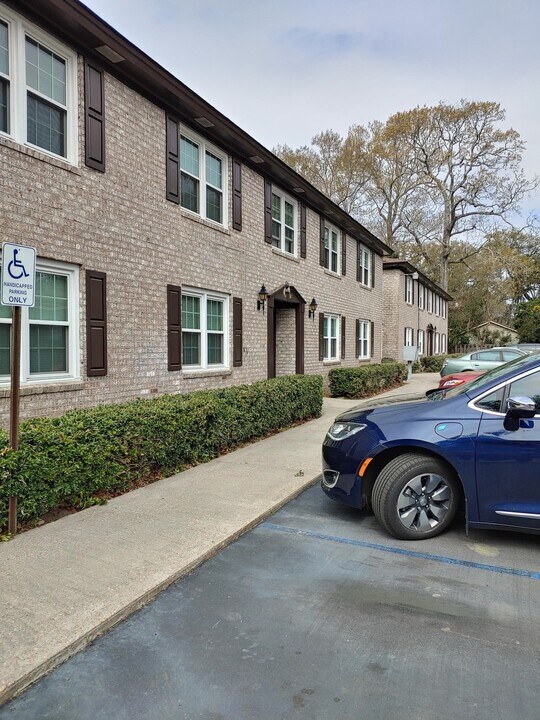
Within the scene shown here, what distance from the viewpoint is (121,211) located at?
7875 millimetres

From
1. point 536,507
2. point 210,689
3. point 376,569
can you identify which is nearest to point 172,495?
point 376,569

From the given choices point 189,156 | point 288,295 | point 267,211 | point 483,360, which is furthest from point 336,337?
point 189,156

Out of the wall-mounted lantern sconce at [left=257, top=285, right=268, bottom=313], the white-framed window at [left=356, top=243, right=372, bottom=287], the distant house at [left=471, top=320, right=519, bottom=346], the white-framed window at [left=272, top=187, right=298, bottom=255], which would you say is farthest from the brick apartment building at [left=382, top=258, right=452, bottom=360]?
the distant house at [left=471, top=320, right=519, bottom=346]

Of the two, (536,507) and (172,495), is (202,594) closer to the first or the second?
(172,495)

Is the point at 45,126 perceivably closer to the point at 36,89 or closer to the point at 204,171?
the point at 36,89

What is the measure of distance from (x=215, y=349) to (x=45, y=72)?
18.2ft

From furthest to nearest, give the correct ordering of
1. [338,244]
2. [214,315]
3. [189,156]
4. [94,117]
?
[338,244], [214,315], [189,156], [94,117]

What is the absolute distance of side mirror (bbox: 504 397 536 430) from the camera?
3.83 metres

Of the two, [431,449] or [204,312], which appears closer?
[431,449]

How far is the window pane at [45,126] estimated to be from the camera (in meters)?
6.55

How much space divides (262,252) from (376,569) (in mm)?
9329

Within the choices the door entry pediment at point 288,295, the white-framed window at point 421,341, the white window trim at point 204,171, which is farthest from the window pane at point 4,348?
the white-framed window at point 421,341

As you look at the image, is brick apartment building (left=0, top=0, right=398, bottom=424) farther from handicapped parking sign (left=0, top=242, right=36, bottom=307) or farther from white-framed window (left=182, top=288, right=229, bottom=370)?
handicapped parking sign (left=0, top=242, right=36, bottom=307)

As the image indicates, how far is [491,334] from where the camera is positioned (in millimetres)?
60250
